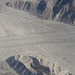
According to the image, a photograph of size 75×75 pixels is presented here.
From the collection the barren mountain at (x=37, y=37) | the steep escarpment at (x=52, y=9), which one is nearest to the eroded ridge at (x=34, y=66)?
the barren mountain at (x=37, y=37)

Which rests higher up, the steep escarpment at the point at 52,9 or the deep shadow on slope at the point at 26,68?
the steep escarpment at the point at 52,9

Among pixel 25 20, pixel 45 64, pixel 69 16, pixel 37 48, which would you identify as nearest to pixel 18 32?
pixel 25 20

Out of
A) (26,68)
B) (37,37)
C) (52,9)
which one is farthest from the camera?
(52,9)

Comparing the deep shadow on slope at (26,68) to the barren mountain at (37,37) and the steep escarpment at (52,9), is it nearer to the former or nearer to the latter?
the barren mountain at (37,37)

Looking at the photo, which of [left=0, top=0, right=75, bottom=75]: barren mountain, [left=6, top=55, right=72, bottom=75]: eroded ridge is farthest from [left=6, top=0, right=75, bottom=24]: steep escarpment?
[left=6, top=55, right=72, bottom=75]: eroded ridge

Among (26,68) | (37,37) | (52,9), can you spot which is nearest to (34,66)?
(26,68)

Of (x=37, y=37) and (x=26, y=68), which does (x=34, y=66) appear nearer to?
(x=26, y=68)
